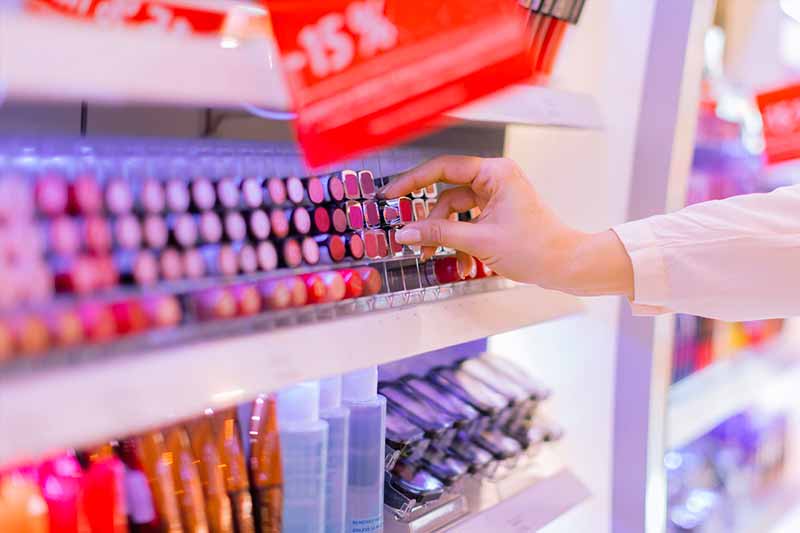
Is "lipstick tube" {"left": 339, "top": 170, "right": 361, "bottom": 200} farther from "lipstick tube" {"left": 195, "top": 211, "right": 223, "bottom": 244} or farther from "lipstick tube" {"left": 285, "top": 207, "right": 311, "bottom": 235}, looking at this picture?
"lipstick tube" {"left": 195, "top": 211, "right": 223, "bottom": 244}

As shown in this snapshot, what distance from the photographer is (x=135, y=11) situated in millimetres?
771

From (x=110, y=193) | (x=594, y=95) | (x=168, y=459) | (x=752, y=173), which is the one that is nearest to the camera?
(x=110, y=193)

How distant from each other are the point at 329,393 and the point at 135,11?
1.69 feet

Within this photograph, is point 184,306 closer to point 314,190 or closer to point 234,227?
point 234,227

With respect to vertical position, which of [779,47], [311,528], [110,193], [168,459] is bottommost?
[311,528]

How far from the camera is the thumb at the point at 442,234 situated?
1.02 metres

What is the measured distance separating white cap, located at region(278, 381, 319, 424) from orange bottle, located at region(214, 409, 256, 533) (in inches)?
2.6

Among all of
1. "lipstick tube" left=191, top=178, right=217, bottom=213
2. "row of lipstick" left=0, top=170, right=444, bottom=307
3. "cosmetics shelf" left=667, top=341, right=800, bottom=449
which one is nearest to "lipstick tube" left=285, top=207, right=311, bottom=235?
"row of lipstick" left=0, top=170, right=444, bottom=307

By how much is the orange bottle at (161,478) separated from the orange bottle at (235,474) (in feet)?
0.23

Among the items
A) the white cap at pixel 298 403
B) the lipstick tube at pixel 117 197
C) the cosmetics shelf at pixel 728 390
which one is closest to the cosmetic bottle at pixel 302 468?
the white cap at pixel 298 403

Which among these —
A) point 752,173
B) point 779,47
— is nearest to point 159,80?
point 752,173

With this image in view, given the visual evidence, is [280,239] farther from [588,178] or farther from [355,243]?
[588,178]

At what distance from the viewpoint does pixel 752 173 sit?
7.89 ft

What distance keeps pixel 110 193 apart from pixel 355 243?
0.33 meters
